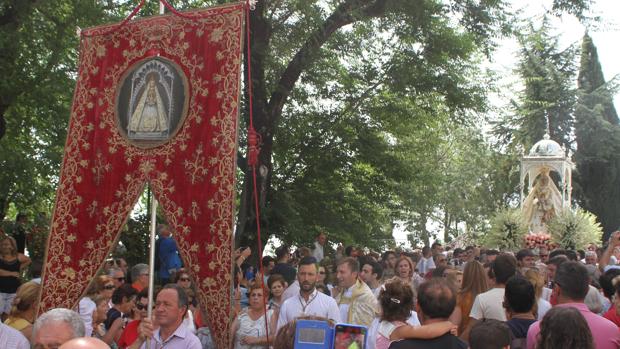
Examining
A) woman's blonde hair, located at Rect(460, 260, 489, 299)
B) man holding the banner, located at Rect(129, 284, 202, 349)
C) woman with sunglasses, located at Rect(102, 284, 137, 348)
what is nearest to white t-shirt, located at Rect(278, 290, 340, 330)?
woman's blonde hair, located at Rect(460, 260, 489, 299)

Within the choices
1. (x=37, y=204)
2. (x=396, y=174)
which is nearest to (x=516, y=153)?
(x=396, y=174)

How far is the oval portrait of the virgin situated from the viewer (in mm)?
9000

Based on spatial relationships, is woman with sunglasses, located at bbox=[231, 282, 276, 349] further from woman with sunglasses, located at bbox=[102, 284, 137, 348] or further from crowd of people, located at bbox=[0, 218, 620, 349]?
woman with sunglasses, located at bbox=[102, 284, 137, 348]

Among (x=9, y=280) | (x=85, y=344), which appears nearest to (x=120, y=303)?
(x=9, y=280)

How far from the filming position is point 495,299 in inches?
314

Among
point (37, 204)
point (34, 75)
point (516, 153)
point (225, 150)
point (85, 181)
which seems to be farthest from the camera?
point (516, 153)

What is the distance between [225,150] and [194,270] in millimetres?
1170

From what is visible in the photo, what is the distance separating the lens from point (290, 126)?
23.3m

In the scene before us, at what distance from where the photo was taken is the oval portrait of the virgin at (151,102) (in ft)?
29.5

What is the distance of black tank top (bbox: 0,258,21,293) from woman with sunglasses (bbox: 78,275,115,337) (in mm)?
3633

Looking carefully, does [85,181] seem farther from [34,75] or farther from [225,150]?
[34,75]

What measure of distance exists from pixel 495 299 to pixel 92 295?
14.3 feet

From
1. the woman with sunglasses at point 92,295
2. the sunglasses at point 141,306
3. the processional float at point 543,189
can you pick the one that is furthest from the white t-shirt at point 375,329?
the processional float at point 543,189

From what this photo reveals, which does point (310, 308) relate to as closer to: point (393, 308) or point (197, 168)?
point (197, 168)
